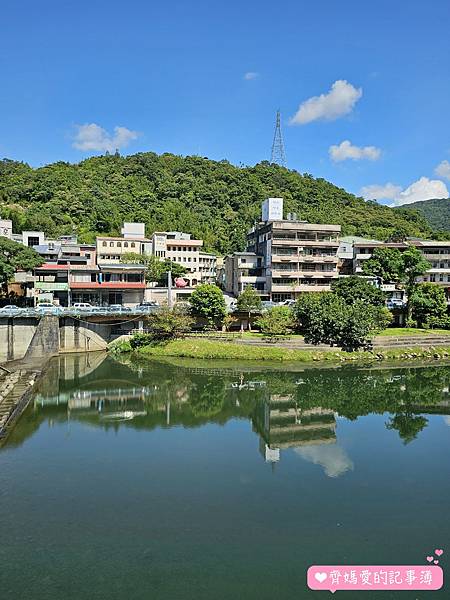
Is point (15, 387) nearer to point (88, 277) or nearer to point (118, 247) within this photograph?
point (88, 277)

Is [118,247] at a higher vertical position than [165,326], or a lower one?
higher

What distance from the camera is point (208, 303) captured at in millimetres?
38719

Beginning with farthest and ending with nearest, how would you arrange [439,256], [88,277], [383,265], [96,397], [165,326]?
1. [439,256]
2. [88,277]
3. [383,265]
4. [165,326]
5. [96,397]

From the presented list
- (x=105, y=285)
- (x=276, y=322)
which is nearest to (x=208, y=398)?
(x=276, y=322)

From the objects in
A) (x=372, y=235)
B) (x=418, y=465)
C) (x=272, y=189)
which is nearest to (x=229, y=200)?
(x=272, y=189)

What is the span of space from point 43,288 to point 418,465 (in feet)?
123

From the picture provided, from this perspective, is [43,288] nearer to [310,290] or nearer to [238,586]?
[310,290]

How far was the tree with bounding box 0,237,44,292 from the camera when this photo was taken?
38.8m

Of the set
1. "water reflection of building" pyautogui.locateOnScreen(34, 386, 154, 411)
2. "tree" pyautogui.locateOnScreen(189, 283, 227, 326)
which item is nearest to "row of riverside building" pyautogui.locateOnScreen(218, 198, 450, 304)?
"tree" pyautogui.locateOnScreen(189, 283, 227, 326)

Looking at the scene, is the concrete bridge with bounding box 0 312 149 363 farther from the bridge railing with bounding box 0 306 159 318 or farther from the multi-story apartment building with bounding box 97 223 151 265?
the multi-story apartment building with bounding box 97 223 151 265

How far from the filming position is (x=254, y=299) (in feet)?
130

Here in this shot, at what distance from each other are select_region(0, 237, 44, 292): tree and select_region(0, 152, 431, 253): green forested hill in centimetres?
2222

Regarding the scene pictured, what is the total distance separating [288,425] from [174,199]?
65.7 m

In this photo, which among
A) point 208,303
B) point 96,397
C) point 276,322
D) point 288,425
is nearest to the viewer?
point 288,425
